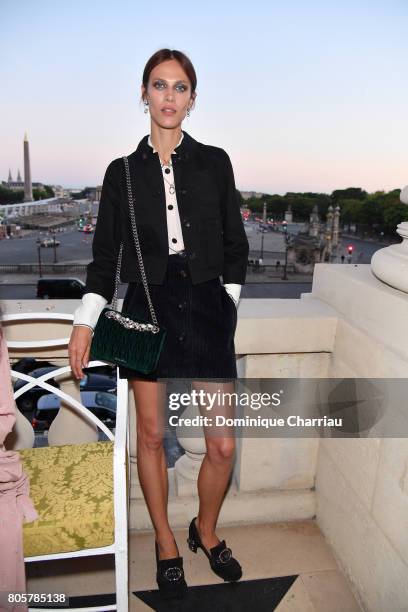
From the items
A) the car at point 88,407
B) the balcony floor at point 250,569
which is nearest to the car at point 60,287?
the car at point 88,407

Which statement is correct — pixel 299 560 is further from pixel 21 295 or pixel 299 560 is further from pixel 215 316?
pixel 21 295

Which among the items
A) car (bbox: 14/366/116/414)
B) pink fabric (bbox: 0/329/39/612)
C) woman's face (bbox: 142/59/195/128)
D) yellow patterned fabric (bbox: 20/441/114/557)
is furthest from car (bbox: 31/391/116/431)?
woman's face (bbox: 142/59/195/128)

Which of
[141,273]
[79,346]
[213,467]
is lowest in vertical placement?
[213,467]

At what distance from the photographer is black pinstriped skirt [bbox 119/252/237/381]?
1898 millimetres

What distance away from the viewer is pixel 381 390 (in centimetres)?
196

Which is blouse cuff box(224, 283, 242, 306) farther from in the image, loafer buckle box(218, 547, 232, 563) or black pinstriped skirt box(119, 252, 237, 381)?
loafer buckle box(218, 547, 232, 563)

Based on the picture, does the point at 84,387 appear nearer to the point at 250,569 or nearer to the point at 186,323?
the point at 250,569

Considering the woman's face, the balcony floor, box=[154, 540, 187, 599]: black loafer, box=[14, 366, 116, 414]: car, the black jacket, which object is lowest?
box=[14, 366, 116, 414]: car

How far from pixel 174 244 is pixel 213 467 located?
3.43 ft

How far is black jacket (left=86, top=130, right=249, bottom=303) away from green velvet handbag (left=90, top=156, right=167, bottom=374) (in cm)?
9

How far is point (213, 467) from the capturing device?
7.01 ft

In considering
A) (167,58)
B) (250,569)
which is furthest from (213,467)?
(167,58)

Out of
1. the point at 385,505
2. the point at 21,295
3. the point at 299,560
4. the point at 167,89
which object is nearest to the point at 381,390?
the point at 385,505

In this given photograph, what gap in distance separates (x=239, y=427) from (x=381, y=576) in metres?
0.97
